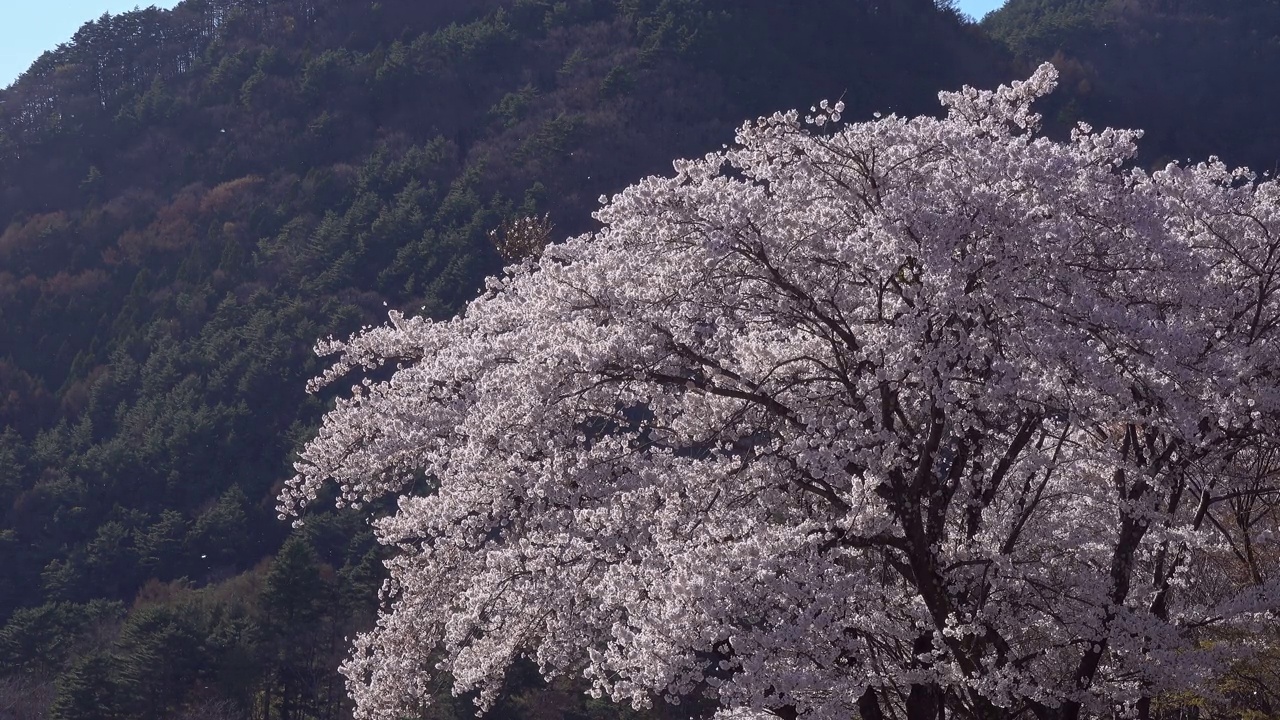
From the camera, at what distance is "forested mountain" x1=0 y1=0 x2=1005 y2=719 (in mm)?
44281

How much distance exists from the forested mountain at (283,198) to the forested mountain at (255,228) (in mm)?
195

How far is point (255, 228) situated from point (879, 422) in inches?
3015

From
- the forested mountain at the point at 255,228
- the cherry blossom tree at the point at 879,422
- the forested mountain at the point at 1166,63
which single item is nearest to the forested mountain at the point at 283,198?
the forested mountain at the point at 255,228

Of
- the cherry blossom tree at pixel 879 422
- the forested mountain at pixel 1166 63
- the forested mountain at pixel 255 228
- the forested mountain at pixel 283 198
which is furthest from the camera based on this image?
the forested mountain at pixel 1166 63

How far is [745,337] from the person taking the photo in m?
10.6

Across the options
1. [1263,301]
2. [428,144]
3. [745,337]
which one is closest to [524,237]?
[745,337]

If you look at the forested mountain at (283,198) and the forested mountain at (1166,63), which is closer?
the forested mountain at (283,198)

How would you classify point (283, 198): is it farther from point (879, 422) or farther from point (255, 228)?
point (879, 422)

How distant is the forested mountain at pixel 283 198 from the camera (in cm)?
4469

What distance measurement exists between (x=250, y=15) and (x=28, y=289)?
35515 millimetres

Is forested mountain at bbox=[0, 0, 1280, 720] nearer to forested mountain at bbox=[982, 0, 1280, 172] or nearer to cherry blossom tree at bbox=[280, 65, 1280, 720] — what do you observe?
forested mountain at bbox=[982, 0, 1280, 172]

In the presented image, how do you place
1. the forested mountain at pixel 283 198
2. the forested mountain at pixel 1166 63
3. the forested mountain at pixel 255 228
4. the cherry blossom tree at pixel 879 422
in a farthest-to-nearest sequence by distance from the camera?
the forested mountain at pixel 1166 63
the forested mountain at pixel 283 198
the forested mountain at pixel 255 228
the cherry blossom tree at pixel 879 422

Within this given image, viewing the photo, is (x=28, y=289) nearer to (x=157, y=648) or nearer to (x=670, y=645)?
(x=157, y=648)

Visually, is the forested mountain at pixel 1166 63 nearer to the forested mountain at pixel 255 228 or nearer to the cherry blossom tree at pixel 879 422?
the forested mountain at pixel 255 228
